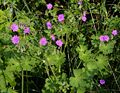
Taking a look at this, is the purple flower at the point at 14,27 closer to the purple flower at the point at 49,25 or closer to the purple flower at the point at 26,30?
the purple flower at the point at 26,30

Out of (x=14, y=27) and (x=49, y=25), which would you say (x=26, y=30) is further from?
(x=49, y=25)

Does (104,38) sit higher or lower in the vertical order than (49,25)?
lower

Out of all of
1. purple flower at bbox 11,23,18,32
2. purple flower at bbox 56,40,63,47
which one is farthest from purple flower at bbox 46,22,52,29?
purple flower at bbox 11,23,18,32

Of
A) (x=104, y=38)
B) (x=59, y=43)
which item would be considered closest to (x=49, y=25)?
(x=59, y=43)

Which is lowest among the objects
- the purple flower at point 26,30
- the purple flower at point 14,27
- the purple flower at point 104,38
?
the purple flower at point 104,38

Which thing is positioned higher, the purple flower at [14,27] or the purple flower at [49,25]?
the purple flower at [49,25]

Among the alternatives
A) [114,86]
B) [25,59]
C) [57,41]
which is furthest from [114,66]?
[25,59]

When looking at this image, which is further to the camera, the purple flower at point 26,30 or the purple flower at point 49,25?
the purple flower at point 49,25

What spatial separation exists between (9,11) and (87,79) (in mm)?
1061

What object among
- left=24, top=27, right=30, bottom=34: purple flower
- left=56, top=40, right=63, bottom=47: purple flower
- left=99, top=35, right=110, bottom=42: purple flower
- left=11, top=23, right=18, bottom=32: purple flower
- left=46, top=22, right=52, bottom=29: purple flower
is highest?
left=46, top=22, right=52, bottom=29: purple flower

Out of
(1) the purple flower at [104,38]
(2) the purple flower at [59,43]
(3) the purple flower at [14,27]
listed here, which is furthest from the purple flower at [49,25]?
(1) the purple flower at [104,38]

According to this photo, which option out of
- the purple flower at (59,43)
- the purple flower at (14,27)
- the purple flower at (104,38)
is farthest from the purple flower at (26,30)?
the purple flower at (104,38)

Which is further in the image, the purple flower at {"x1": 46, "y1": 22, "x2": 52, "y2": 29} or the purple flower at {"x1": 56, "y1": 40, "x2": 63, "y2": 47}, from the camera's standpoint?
the purple flower at {"x1": 46, "y1": 22, "x2": 52, "y2": 29}

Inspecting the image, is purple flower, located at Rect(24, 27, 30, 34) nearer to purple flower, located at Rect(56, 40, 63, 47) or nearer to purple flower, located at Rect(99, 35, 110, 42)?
purple flower, located at Rect(56, 40, 63, 47)
